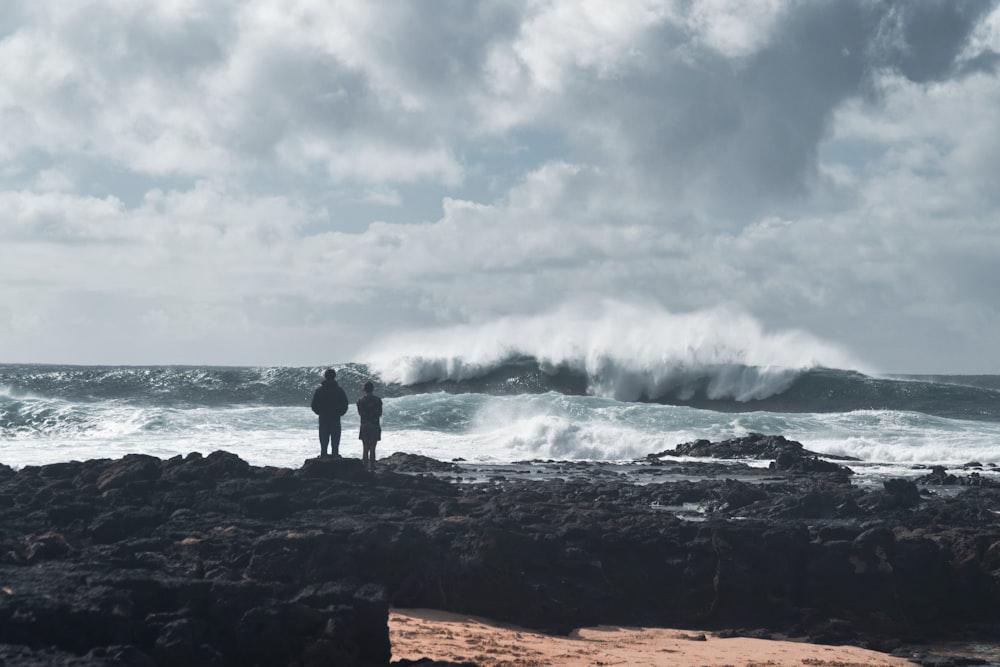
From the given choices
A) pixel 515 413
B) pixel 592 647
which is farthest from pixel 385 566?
pixel 515 413

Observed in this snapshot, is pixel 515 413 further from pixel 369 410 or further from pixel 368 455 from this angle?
pixel 369 410

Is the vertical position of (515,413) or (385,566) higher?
(515,413)

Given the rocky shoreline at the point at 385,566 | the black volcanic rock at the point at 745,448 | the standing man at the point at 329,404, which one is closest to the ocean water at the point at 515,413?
the black volcanic rock at the point at 745,448

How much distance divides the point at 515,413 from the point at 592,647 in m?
21.9

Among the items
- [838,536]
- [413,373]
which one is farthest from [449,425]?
[838,536]

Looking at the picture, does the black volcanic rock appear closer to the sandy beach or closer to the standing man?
the standing man

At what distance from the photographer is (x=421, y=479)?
13.2 meters

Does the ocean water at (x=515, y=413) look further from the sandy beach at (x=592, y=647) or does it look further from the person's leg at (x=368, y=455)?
the sandy beach at (x=592, y=647)

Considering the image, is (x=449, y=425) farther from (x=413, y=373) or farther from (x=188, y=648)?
(x=188, y=648)

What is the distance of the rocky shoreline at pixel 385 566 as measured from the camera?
5.91 m

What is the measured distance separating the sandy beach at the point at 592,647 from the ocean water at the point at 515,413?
461 inches

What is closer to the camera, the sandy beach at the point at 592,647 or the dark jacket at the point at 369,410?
the sandy beach at the point at 592,647

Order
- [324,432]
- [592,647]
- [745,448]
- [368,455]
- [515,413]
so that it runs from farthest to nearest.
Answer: [515,413], [745,448], [368,455], [324,432], [592,647]

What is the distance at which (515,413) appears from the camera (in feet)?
98.0
